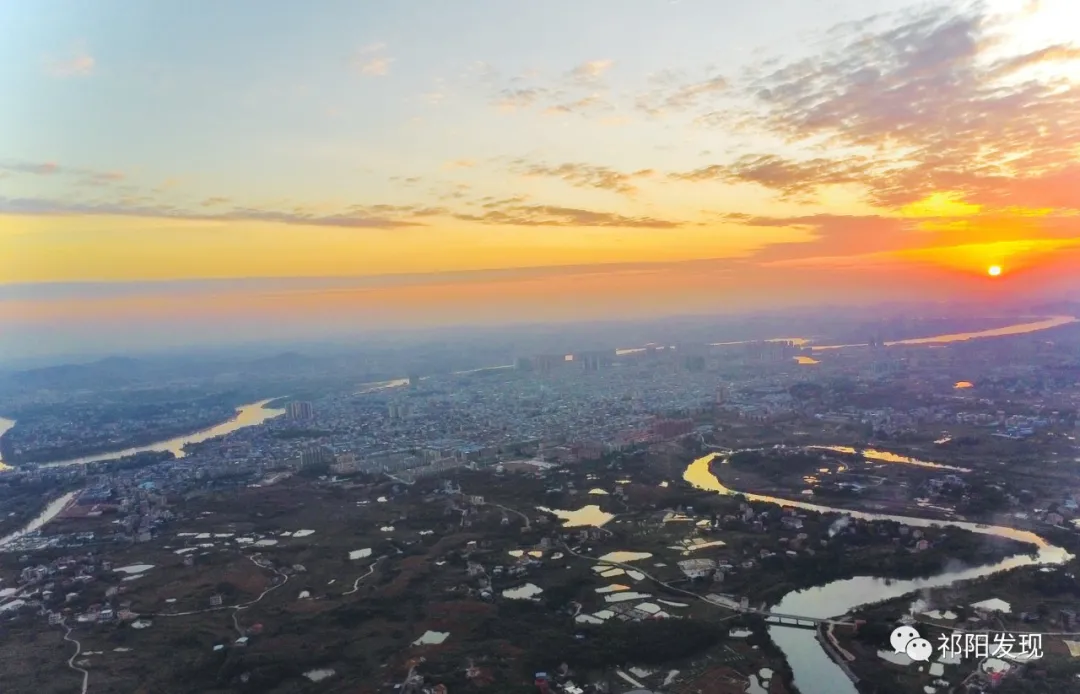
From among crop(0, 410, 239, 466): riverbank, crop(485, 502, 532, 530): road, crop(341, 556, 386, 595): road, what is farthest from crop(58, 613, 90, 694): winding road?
crop(0, 410, 239, 466): riverbank

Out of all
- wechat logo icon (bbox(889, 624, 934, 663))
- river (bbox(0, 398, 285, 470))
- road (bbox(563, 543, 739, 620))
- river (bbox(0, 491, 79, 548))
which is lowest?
river (bbox(0, 398, 285, 470))

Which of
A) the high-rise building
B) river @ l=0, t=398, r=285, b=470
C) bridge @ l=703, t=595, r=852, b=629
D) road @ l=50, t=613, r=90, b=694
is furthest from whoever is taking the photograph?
the high-rise building

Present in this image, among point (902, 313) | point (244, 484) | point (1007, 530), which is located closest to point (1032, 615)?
point (1007, 530)

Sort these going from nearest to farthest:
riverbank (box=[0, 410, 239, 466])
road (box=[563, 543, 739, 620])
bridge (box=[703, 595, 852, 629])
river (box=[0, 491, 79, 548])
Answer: bridge (box=[703, 595, 852, 629]) → road (box=[563, 543, 739, 620]) → river (box=[0, 491, 79, 548]) → riverbank (box=[0, 410, 239, 466])

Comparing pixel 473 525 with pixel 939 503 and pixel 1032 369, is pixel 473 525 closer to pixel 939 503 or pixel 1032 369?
pixel 939 503

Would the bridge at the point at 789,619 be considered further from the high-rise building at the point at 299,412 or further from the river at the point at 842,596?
the high-rise building at the point at 299,412

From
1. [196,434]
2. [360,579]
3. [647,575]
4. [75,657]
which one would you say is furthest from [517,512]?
[196,434]

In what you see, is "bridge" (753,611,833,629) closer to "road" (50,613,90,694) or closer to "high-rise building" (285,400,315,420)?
"road" (50,613,90,694)

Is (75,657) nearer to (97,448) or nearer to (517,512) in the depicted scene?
(517,512)
